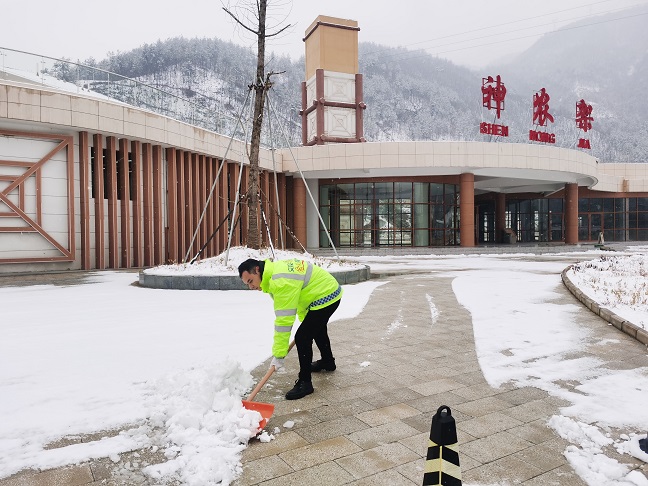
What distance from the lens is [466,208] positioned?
26.5 meters

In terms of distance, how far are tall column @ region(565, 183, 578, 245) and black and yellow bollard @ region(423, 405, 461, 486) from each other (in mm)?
33115

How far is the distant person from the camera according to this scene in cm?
377

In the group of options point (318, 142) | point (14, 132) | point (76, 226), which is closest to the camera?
point (14, 132)

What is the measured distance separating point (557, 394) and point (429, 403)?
1.16 metres

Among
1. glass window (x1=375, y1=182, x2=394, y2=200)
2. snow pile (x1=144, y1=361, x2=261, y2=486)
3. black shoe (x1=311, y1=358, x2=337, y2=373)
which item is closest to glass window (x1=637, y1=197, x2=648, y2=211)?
glass window (x1=375, y1=182, x2=394, y2=200)

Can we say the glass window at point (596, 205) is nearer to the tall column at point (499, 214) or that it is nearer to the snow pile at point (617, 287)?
the tall column at point (499, 214)

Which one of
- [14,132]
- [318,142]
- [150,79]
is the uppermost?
[150,79]

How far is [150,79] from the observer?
110 m

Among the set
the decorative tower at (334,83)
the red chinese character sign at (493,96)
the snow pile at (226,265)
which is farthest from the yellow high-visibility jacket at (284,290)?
the decorative tower at (334,83)

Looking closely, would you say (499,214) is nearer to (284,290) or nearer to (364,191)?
(364,191)

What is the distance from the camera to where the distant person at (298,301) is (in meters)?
3.77

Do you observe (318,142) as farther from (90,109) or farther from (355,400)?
(355,400)

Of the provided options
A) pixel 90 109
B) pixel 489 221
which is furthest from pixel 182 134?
pixel 489 221

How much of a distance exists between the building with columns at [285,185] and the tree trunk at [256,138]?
1.47 feet
